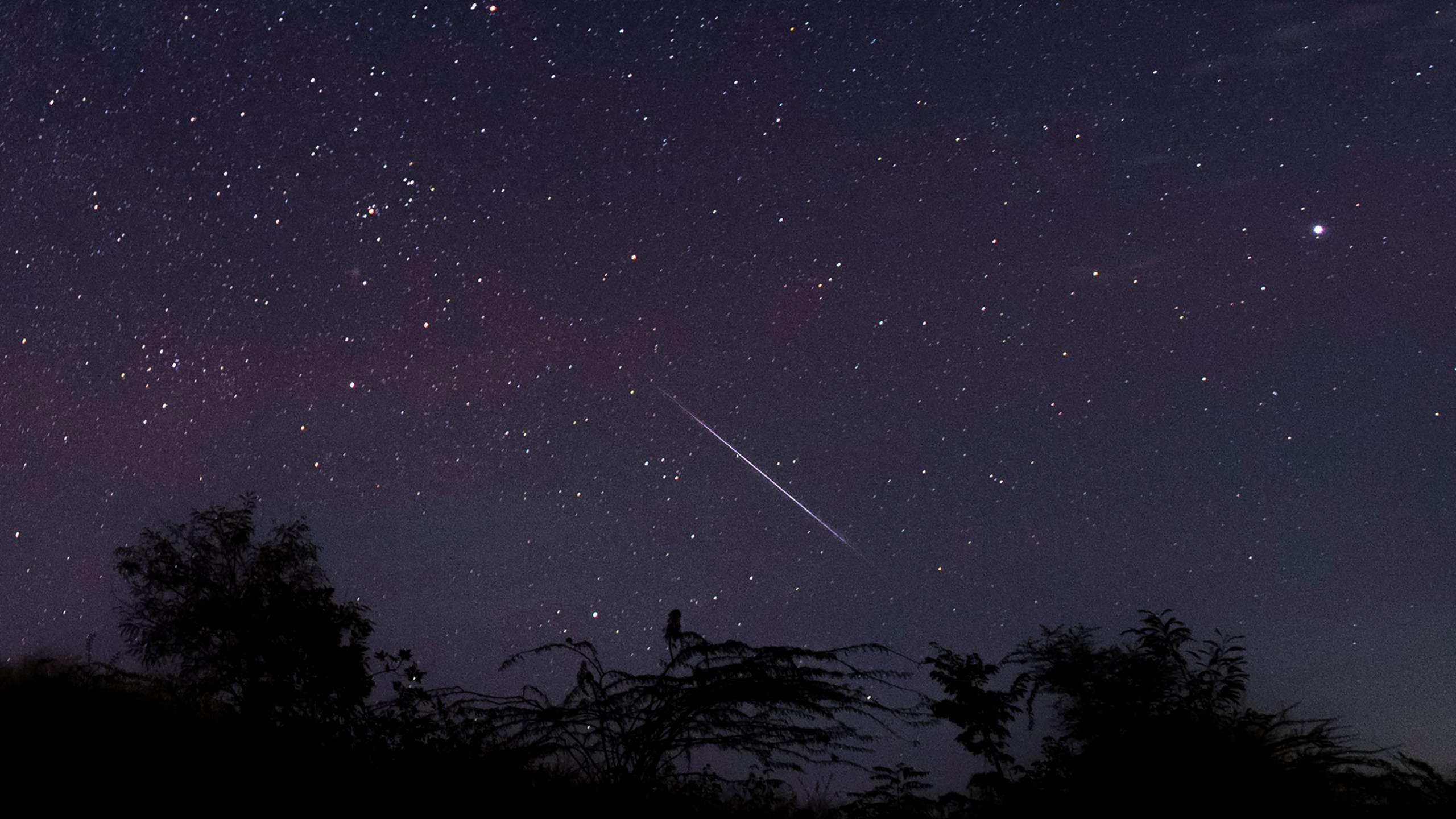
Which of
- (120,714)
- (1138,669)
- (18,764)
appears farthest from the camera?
(1138,669)

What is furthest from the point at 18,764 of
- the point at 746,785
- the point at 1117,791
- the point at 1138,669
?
the point at 1138,669

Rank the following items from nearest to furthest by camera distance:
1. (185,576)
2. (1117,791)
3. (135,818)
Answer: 1. (135,818)
2. (1117,791)
3. (185,576)

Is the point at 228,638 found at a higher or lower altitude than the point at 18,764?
higher

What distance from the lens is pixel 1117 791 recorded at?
6.45 m

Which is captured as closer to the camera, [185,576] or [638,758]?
[638,758]

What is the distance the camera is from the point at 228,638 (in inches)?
551

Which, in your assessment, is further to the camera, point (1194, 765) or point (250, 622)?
point (250, 622)

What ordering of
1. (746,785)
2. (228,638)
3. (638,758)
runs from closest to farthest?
(638,758) → (746,785) → (228,638)

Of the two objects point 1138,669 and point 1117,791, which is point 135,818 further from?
point 1138,669

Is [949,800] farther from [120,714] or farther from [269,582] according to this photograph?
[269,582]

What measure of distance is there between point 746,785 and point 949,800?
1613 millimetres

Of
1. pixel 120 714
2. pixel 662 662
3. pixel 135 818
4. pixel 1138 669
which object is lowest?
pixel 135 818

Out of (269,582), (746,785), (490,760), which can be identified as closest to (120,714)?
(490,760)

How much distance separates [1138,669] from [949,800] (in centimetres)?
402
